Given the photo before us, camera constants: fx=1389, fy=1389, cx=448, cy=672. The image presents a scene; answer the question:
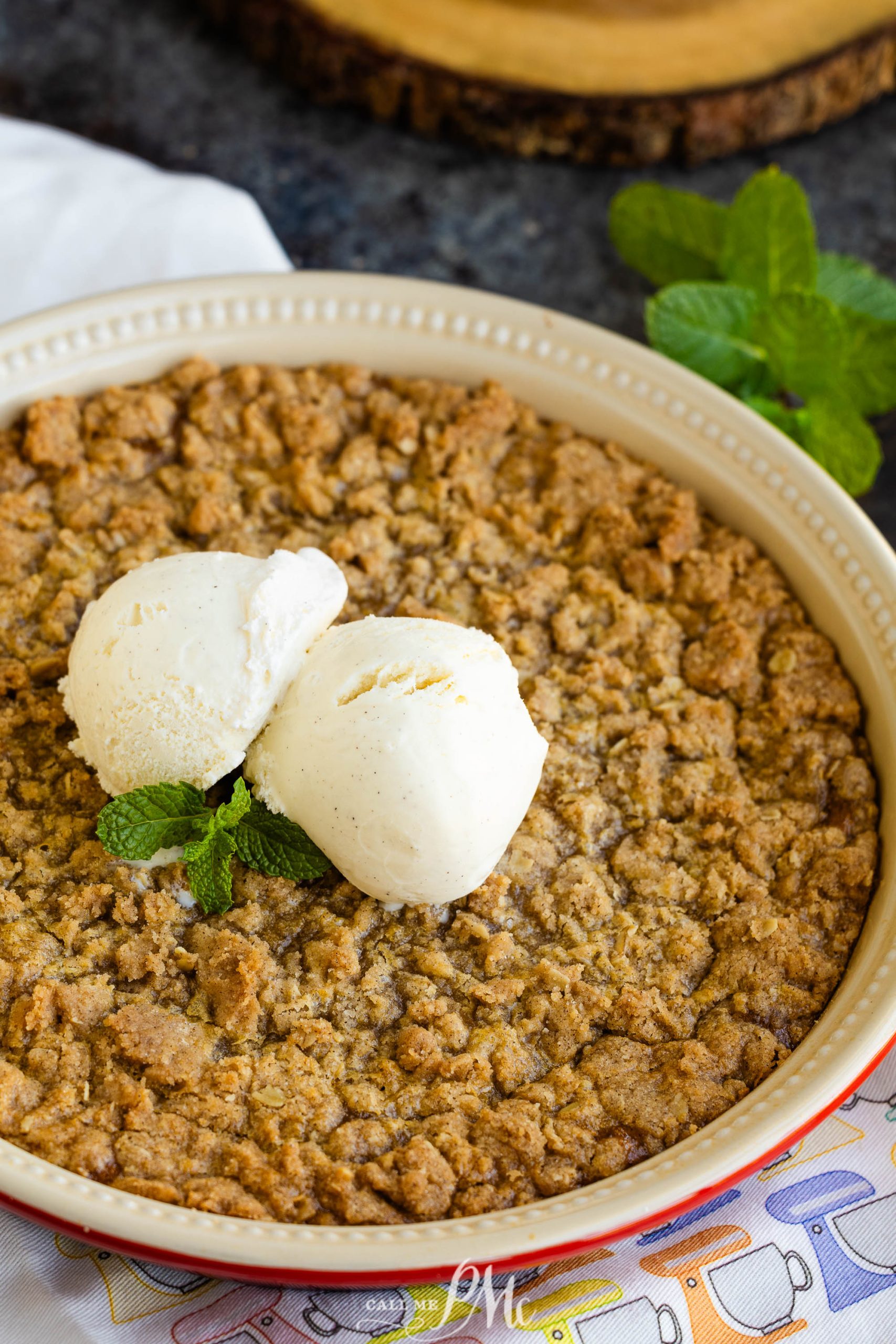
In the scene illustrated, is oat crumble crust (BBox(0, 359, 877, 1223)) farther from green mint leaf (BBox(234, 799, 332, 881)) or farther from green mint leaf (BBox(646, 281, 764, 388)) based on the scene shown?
green mint leaf (BBox(646, 281, 764, 388))

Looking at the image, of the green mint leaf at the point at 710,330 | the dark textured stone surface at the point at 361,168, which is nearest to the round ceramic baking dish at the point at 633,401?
the green mint leaf at the point at 710,330

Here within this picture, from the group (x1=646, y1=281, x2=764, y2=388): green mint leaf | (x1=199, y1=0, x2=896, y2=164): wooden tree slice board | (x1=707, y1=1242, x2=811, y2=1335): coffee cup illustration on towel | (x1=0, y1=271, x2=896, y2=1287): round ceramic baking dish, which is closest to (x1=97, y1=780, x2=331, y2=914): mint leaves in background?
(x1=0, y1=271, x2=896, y2=1287): round ceramic baking dish

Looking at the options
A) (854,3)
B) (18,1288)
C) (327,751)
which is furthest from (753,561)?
(854,3)

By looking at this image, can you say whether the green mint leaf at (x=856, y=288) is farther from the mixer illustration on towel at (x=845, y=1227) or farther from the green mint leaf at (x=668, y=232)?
the mixer illustration on towel at (x=845, y=1227)

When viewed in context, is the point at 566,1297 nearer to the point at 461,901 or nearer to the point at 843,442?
the point at 461,901

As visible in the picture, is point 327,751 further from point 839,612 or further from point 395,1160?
point 839,612

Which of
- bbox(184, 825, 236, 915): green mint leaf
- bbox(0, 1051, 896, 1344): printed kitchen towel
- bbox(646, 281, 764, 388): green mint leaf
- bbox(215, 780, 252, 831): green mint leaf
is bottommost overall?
bbox(0, 1051, 896, 1344): printed kitchen towel
